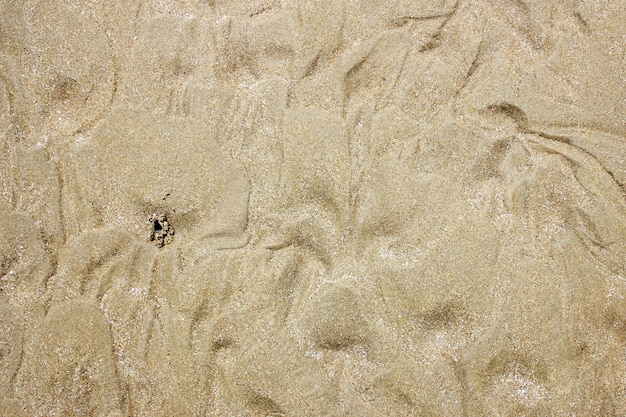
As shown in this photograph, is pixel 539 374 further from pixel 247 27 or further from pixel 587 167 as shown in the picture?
pixel 247 27

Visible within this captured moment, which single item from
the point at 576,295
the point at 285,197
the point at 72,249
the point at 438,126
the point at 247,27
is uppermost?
the point at 247,27

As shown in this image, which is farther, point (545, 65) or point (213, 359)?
point (545, 65)

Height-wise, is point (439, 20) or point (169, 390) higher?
point (439, 20)

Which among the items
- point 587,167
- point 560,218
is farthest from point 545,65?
point 560,218

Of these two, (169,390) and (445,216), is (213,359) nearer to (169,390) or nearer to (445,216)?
(169,390)
